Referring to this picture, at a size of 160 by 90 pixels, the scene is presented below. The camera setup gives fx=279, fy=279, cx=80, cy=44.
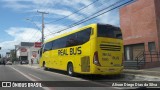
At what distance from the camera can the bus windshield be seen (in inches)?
725

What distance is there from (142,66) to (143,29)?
8.25 meters

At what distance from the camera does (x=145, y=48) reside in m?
30.8

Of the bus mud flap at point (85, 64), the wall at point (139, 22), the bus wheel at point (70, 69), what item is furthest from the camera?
the wall at point (139, 22)

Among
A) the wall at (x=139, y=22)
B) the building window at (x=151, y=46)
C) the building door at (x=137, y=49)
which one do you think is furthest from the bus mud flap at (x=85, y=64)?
the building door at (x=137, y=49)

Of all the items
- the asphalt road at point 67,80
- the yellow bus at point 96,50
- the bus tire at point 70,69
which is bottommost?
the asphalt road at point 67,80

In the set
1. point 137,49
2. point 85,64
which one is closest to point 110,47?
point 85,64

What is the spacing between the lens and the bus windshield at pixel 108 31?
60.4ft

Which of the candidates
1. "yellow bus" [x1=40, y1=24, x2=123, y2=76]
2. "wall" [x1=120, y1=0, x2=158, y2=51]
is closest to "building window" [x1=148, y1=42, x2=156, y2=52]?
"wall" [x1=120, y1=0, x2=158, y2=51]

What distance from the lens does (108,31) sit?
18.7 m

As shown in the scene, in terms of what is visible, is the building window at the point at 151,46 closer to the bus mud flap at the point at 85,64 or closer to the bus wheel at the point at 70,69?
the bus wheel at the point at 70,69

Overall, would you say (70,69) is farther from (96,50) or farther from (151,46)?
(151,46)

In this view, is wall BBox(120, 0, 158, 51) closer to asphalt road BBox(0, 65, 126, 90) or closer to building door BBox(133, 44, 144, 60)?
building door BBox(133, 44, 144, 60)

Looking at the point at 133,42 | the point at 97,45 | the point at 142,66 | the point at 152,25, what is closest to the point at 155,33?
the point at 152,25

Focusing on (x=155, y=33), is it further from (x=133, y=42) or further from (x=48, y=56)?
(x=48, y=56)
